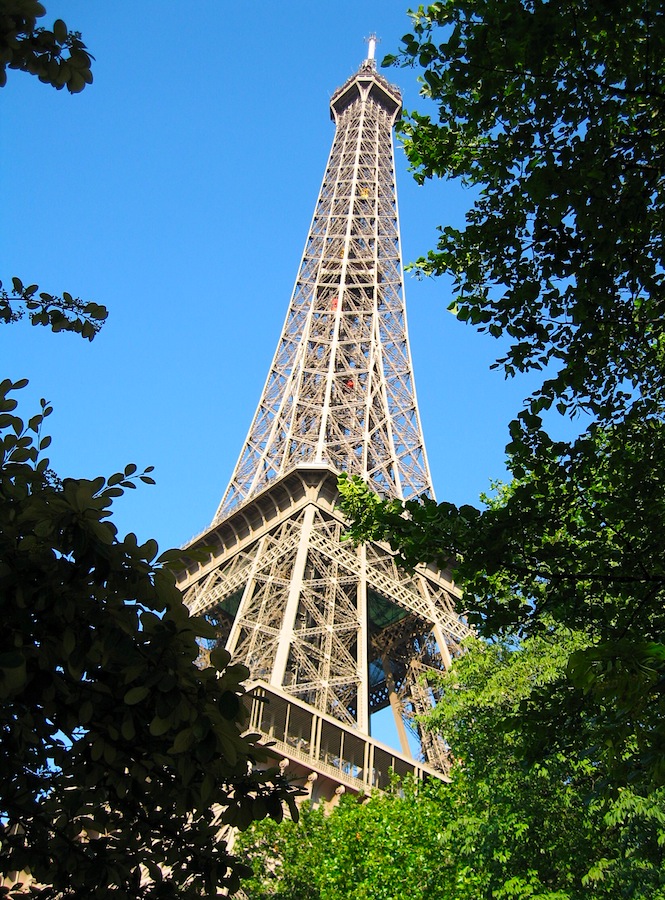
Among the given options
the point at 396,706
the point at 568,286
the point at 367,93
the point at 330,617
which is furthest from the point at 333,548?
the point at 367,93

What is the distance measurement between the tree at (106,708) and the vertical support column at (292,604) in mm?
21958

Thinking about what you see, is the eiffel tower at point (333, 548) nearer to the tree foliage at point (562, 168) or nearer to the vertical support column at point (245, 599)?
the vertical support column at point (245, 599)

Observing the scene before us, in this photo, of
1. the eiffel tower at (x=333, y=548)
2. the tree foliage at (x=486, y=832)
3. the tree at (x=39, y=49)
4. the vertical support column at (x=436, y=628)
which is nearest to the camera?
the tree at (x=39, y=49)

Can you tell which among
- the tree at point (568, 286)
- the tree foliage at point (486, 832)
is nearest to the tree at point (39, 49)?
the tree at point (568, 286)

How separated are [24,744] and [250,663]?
25.1 m

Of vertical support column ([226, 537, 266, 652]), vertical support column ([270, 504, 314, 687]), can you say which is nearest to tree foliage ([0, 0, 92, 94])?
vertical support column ([270, 504, 314, 687])

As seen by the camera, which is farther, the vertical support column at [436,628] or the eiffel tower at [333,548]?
the vertical support column at [436,628]

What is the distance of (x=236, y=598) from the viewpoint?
36188 millimetres

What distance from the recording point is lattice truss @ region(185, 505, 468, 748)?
93.4 ft

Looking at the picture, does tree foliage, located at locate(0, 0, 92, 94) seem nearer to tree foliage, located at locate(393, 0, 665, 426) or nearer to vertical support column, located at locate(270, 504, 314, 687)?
tree foliage, located at locate(393, 0, 665, 426)

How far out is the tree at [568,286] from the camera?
6.94m

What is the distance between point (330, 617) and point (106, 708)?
26.7 metres

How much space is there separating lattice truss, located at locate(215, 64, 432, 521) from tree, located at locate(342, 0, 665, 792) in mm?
28965

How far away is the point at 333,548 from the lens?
33.9 m
